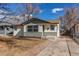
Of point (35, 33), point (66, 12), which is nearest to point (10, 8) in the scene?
point (35, 33)

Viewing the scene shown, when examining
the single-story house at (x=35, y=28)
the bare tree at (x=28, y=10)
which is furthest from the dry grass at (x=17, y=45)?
the bare tree at (x=28, y=10)

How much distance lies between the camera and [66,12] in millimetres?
6848

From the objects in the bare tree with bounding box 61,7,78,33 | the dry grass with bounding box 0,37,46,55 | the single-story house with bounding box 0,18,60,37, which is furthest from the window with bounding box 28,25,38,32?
the bare tree with bounding box 61,7,78,33

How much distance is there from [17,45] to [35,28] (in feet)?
1.68

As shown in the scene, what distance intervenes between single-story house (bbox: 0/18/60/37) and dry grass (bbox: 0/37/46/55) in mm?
121

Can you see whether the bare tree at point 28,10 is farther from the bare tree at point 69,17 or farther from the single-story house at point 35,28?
the bare tree at point 69,17

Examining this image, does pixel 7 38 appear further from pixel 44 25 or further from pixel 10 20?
pixel 44 25

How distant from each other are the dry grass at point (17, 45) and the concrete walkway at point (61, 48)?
214 millimetres

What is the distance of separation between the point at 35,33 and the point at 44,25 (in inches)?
10.0

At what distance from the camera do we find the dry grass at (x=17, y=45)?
685cm

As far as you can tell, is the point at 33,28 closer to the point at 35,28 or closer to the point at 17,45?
the point at 35,28

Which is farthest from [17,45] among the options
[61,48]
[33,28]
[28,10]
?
[61,48]

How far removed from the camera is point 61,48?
22.5 feet

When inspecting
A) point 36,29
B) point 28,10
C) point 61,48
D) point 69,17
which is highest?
point 28,10
